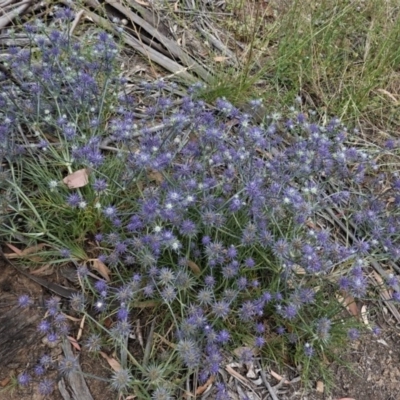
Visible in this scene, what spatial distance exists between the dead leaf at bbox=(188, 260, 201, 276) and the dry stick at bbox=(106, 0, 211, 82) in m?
1.45

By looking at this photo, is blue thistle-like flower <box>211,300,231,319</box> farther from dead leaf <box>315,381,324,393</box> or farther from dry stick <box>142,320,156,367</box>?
dead leaf <box>315,381,324,393</box>

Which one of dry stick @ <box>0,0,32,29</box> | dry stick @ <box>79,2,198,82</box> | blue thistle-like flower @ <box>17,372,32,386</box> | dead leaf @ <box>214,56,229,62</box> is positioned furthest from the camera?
dead leaf @ <box>214,56,229,62</box>

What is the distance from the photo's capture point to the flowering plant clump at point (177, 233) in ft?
6.69

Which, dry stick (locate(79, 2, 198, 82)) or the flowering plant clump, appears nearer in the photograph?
the flowering plant clump

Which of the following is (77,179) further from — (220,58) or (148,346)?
(220,58)

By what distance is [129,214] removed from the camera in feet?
7.26

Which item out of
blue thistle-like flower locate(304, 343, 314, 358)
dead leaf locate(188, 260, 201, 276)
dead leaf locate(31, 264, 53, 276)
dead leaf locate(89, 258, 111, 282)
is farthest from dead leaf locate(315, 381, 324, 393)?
dead leaf locate(31, 264, 53, 276)

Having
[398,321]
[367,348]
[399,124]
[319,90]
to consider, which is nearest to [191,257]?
[367,348]

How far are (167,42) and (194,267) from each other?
1.70 meters

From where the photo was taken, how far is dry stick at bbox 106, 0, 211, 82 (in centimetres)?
325

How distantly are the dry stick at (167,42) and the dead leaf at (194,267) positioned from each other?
1447mm

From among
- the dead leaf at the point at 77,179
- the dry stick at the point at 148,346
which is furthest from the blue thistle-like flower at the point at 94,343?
the dead leaf at the point at 77,179

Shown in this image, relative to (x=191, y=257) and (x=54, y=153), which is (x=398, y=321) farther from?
(x=54, y=153)

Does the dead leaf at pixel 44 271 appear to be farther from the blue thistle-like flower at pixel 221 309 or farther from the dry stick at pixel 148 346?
the blue thistle-like flower at pixel 221 309
